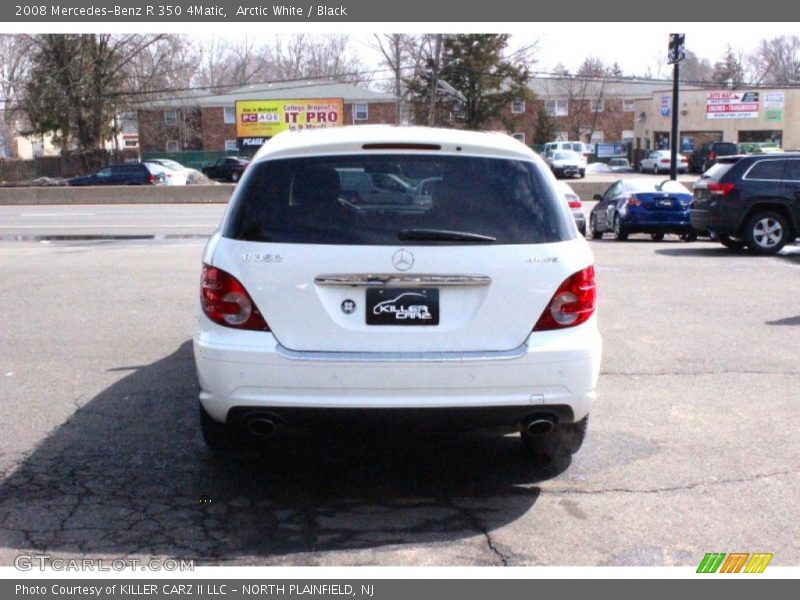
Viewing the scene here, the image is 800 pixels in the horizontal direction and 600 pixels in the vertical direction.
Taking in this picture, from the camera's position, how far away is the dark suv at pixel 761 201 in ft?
53.8

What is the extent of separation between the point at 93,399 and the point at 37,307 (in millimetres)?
4253

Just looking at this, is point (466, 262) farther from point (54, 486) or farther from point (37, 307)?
point (37, 307)

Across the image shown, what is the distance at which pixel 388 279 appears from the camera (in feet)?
15.7

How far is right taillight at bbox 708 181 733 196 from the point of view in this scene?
1656 cm

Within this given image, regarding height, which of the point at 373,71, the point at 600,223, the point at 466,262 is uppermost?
the point at 373,71

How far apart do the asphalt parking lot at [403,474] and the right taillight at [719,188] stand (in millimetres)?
7501

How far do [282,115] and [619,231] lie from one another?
49393mm

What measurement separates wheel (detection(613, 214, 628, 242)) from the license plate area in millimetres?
16009

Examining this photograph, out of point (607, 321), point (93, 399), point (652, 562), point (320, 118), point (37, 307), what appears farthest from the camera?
point (320, 118)

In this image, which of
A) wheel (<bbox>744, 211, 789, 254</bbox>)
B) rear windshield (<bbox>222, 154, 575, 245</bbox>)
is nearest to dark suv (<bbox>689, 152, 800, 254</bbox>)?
wheel (<bbox>744, 211, 789, 254</bbox>)

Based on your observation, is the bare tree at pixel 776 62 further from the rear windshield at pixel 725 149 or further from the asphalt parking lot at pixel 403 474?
the asphalt parking lot at pixel 403 474

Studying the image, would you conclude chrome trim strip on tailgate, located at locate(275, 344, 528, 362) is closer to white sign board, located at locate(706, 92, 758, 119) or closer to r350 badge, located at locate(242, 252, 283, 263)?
r350 badge, located at locate(242, 252, 283, 263)

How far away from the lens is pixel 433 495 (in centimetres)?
535

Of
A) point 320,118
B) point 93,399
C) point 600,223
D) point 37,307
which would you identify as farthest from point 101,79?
point 93,399
